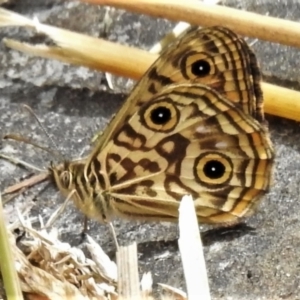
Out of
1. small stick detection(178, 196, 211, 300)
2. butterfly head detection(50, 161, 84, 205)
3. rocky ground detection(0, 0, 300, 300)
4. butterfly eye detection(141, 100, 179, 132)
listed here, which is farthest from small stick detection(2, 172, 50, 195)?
small stick detection(178, 196, 211, 300)

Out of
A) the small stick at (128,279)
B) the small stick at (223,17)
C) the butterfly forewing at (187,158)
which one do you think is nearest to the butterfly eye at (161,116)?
the butterfly forewing at (187,158)

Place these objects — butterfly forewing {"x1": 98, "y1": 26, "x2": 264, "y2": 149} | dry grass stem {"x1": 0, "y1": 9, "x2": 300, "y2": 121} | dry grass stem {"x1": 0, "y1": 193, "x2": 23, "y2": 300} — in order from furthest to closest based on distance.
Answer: dry grass stem {"x1": 0, "y1": 9, "x2": 300, "y2": 121}
butterfly forewing {"x1": 98, "y1": 26, "x2": 264, "y2": 149}
dry grass stem {"x1": 0, "y1": 193, "x2": 23, "y2": 300}

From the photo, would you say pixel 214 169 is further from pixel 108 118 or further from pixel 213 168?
pixel 108 118

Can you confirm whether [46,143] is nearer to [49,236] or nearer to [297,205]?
[49,236]

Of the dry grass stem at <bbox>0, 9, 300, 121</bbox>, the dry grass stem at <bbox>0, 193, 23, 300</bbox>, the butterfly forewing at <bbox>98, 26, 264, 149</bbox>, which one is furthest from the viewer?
the dry grass stem at <bbox>0, 9, 300, 121</bbox>

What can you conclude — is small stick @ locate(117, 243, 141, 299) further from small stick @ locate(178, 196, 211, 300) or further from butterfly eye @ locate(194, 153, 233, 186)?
butterfly eye @ locate(194, 153, 233, 186)

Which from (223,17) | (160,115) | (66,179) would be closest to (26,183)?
(66,179)
